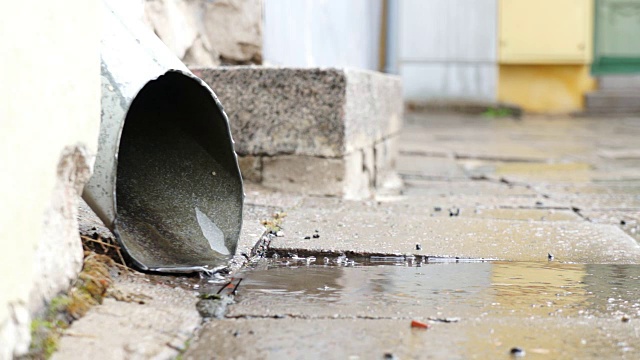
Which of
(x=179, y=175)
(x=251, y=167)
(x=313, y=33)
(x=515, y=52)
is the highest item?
(x=313, y=33)

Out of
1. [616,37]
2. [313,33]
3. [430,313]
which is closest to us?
[430,313]

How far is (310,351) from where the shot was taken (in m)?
1.47

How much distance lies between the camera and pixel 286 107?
321 cm

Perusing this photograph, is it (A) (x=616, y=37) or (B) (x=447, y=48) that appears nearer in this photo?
(B) (x=447, y=48)

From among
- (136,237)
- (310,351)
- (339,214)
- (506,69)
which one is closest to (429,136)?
(506,69)

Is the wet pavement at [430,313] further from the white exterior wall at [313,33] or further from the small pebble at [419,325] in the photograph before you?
the white exterior wall at [313,33]

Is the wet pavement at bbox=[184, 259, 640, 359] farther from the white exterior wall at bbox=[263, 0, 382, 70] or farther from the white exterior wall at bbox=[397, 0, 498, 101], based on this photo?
the white exterior wall at bbox=[397, 0, 498, 101]

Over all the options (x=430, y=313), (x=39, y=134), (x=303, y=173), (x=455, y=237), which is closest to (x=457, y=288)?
(x=430, y=313)

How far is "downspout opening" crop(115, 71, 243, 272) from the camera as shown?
2.09 meters

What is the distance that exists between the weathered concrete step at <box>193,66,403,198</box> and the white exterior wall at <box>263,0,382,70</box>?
2.41 feet

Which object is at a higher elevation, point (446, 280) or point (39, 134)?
point (39, 134)

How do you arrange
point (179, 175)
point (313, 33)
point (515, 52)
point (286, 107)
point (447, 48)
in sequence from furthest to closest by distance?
point (515, 52) < point (447, 48) < point (313, 33) < point (286, 107) < point (179, 175)

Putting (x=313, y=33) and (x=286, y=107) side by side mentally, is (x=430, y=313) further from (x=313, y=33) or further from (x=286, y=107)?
(x=313, y=33)

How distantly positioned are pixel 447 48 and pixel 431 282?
886cm
